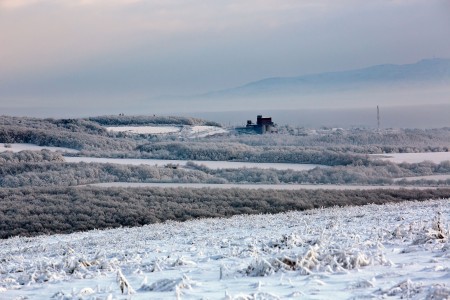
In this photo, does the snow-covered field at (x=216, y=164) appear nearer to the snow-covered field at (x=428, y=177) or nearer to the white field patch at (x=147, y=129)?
the snow-covered field at (x=428, y=177)

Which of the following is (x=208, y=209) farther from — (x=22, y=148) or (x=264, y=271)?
(x=22, y=148)

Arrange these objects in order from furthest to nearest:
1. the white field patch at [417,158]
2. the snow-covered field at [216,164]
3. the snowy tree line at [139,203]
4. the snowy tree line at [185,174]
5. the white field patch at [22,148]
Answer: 1. the white field patch at [22,148]
2. the white field patch at [417,158]
3. the snow-covered field at [216,164]
4. the snowy tree line at [185,174]
5. the snowy tree line at [139,203]

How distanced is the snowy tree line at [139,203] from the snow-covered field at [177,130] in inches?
1703

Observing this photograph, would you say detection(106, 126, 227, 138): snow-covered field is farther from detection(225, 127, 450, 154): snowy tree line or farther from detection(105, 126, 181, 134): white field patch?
detection(225, 127, 450, 154): snowy tree line

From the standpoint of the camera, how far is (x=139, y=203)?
24.3m

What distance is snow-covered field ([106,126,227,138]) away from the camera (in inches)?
2798

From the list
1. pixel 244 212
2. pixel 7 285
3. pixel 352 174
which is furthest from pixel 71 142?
pixel 7 285

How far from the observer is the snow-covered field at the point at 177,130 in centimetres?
7106

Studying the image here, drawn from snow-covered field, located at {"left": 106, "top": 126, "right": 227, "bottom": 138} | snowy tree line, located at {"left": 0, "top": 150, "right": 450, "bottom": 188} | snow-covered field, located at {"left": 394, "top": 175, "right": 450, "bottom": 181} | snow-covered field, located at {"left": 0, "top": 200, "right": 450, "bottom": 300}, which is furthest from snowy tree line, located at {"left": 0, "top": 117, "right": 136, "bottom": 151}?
snow-covered field, located at {"left": 0, "top": 200, "right": 450, "bottom": 300}

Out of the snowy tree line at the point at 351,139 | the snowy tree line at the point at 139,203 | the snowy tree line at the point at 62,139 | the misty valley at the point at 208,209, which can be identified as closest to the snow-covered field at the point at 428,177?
the misty valley at the point at 208,209

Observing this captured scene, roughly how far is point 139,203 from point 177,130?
48.9 m

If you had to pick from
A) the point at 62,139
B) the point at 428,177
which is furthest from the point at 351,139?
the point at 428,177

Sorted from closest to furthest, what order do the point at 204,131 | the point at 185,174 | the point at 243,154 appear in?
1. the point at 185,174
2. the point at 243,154
3. the point at 204,131

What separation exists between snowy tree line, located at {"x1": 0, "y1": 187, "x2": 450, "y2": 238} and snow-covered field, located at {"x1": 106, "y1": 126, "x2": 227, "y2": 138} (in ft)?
142
